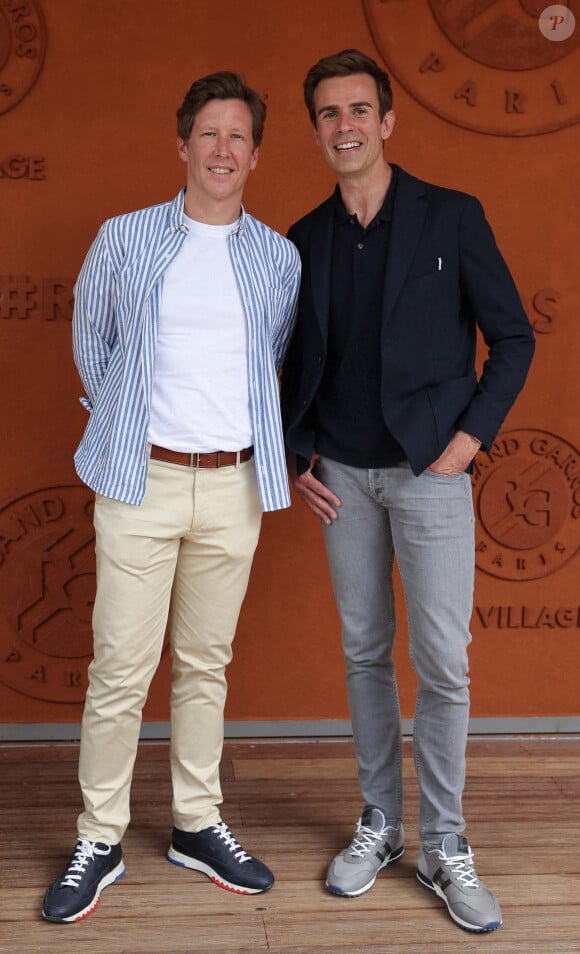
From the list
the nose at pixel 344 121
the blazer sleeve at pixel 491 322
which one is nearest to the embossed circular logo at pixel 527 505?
the blazer sleeve at pixel 491 322

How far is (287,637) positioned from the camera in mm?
3232

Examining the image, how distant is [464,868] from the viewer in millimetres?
2365

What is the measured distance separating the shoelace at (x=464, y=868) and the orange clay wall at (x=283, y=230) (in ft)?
3.05

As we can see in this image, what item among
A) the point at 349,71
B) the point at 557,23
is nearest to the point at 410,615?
the point at 349,71

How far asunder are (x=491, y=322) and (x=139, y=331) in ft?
2.58

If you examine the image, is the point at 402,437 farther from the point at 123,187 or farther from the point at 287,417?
the point at 123,187

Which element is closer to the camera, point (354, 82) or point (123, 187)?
point (354, 82)

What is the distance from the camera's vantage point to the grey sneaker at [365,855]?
241 centimetres

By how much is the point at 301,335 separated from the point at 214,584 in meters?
0.64

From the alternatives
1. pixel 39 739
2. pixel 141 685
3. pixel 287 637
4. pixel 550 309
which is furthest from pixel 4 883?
pixel 550 309

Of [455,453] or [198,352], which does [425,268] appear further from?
[198,352]

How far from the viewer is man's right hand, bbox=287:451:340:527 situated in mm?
2420

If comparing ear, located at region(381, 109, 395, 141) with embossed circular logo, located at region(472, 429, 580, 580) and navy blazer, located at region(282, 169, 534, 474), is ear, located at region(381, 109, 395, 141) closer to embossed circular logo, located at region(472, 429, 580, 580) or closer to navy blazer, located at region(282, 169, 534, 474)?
navy blazer, located at region(282, 169, 534, 474)

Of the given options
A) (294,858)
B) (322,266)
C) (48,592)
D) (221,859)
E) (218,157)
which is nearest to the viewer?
(218,157)
